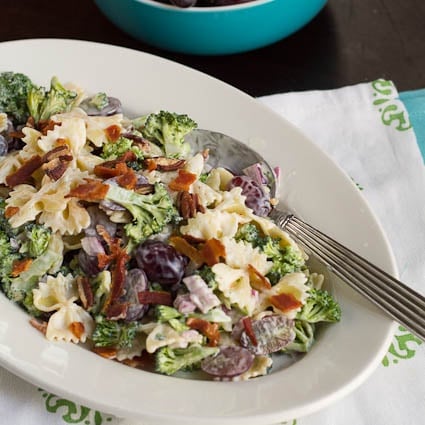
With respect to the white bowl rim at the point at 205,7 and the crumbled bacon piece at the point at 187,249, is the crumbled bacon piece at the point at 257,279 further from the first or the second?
the white bowl rim at the point at 205,7

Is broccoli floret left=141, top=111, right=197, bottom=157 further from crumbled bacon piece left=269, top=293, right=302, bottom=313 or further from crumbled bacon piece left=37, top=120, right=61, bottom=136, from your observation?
crumbled bacon piece left=269, top=293, right=302, bottom=313

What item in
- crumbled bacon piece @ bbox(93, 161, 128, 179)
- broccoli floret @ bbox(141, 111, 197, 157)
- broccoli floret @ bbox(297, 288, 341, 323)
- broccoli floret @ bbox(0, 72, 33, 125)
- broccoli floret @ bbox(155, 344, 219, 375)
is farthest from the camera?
broccoli floret @ bbox(0, 72, 33, 125)

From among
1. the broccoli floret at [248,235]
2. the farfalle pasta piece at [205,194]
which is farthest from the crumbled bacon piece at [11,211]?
the broccoli floret at [248,235]

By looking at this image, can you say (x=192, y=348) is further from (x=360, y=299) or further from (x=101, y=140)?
(x=101, y=140)

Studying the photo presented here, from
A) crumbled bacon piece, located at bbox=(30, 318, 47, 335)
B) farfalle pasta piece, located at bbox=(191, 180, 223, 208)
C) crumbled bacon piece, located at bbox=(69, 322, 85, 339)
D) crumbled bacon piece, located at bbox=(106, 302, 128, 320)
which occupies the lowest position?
crumbled bacon piece, located at bbox=(30, 318, 47, 335)

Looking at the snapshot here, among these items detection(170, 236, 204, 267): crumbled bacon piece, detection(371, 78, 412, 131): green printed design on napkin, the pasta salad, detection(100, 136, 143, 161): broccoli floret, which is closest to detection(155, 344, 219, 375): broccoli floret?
the pasta salad
